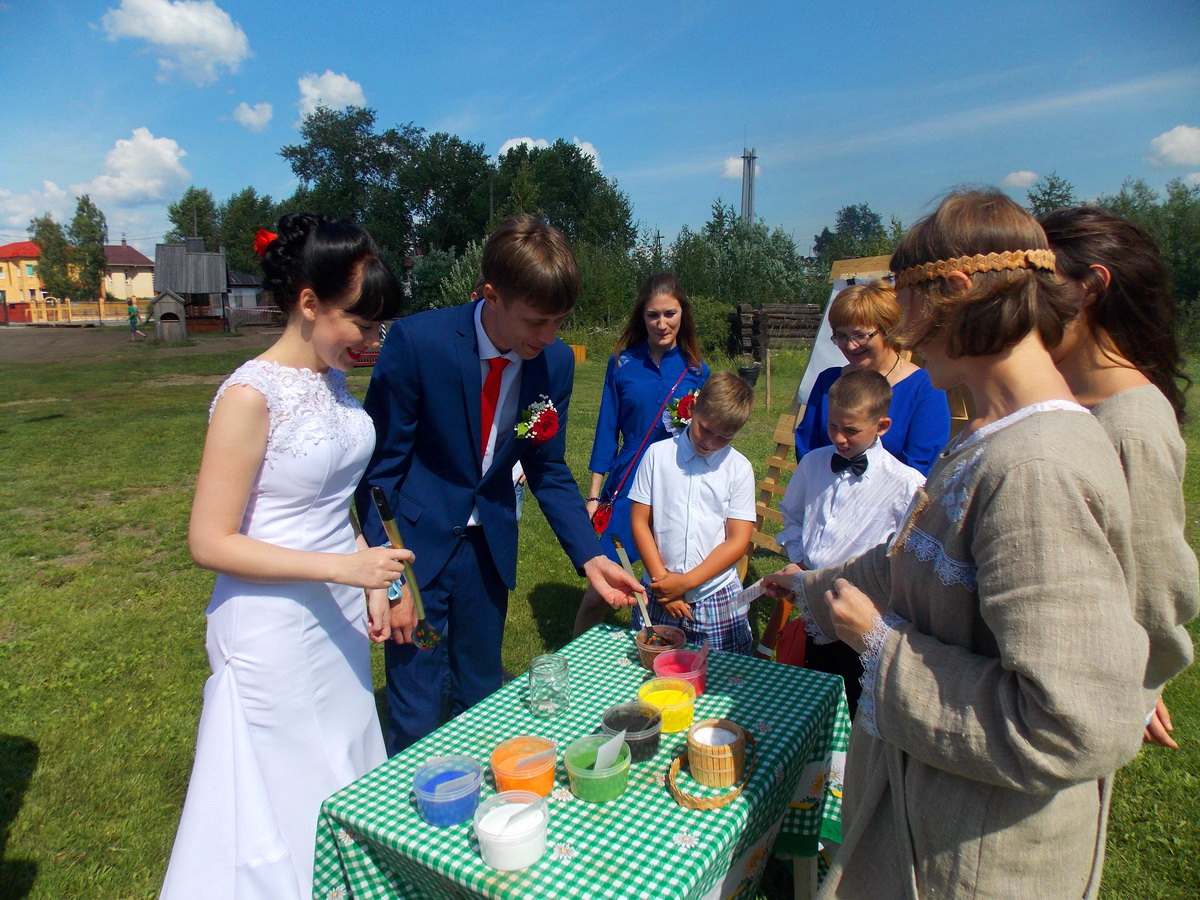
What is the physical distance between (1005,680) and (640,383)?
2949 millimetres

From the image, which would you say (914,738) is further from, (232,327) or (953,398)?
(232,327)

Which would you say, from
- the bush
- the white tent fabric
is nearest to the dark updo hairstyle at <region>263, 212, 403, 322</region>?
the white tent fabric

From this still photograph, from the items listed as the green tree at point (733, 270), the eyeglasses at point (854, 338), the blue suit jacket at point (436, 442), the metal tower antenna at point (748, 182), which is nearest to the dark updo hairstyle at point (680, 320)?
the eyeglasses at point (854, 338)

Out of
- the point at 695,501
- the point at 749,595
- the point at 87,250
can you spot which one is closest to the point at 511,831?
the point at 749,595

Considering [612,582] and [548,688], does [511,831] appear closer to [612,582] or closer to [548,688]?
[548,688]

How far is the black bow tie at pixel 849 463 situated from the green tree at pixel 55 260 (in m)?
66.2

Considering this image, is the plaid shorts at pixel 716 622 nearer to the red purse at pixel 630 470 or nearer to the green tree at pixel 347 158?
the red purse at pixel 630 470

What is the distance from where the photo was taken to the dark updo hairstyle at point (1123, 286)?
1715mm

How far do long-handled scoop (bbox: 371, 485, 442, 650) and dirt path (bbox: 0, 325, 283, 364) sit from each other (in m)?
24.3

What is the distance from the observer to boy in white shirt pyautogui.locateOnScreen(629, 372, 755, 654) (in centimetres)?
313

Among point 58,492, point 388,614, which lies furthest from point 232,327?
point 388,614

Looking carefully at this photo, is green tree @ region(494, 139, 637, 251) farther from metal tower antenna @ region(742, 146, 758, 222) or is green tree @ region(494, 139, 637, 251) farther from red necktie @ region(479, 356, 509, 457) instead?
red necktie @ region(479, 356, 509, 457)

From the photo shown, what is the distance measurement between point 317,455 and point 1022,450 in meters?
1.67

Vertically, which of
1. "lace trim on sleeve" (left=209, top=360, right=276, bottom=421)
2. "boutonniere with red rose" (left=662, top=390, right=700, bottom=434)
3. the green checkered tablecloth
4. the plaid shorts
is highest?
"lace trim on sleeve" (left=209, top=360, right=276, bottom=421)
